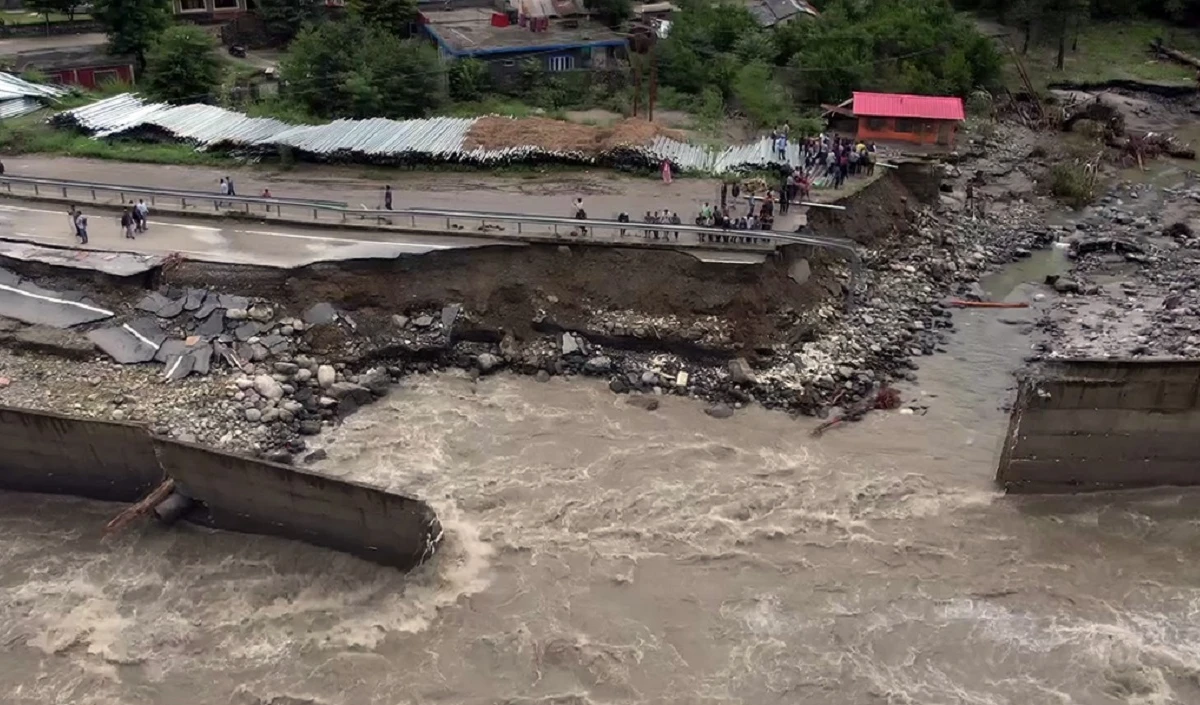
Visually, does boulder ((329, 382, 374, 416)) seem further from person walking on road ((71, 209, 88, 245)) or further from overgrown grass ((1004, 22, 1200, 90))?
overgrown grass ((1004, 22, 1200, 90))

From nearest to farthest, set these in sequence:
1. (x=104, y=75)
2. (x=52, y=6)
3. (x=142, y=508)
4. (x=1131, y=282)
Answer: (x=142, y=508)
(x=1131, y=282)
(x=104, y=75)
(x=52, y=6)

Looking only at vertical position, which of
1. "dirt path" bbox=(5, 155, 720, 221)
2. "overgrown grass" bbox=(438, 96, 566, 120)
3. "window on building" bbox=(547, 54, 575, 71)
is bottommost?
"dirt path" bbox=(5, 155, 720, 221)

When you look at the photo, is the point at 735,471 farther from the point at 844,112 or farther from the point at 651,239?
the point at 844,112

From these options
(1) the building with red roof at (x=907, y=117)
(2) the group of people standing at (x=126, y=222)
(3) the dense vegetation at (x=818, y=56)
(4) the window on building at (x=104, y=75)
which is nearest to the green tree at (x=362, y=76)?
(4) the window on building at (x=104, y=75)

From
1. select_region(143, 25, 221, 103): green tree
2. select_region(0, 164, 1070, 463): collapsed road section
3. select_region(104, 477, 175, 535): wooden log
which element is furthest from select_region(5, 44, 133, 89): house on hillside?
select_region(104, 477, 175, 535): wooden log

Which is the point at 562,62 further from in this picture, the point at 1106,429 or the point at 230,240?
the point at 1106,429

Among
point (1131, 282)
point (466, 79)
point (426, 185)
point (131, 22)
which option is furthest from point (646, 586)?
point (131, 22)

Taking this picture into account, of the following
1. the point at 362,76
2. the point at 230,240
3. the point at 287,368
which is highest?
the point at 362,76
